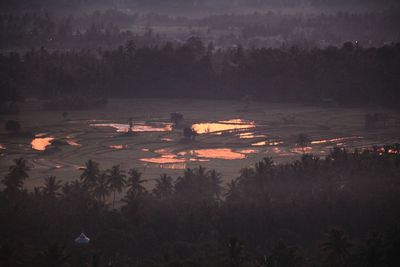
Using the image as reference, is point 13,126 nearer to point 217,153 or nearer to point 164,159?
point 164,159

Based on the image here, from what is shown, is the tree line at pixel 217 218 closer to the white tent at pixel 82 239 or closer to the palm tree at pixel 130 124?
the white tent at pixel 82 239

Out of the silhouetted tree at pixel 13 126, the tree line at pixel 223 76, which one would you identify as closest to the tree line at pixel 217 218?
the silhouetted tree at pixel 13 126

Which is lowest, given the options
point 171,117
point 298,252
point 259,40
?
point 298,252

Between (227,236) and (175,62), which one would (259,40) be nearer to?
(175,62)

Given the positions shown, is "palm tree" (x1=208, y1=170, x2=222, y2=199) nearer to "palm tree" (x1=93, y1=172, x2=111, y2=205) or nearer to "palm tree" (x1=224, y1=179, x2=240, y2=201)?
"palm tree" (x1=224, y1=179, x2=240, y2=201)

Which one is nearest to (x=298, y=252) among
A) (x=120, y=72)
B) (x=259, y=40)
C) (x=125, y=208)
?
(x=125, y=208)

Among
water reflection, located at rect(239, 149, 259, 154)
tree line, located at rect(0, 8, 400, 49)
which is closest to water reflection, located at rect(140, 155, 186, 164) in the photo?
water reflection, located at rect(239, 149, 259, 154)

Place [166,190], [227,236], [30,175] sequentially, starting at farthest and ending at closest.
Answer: [30,175] < [166,190] < [227,236]
